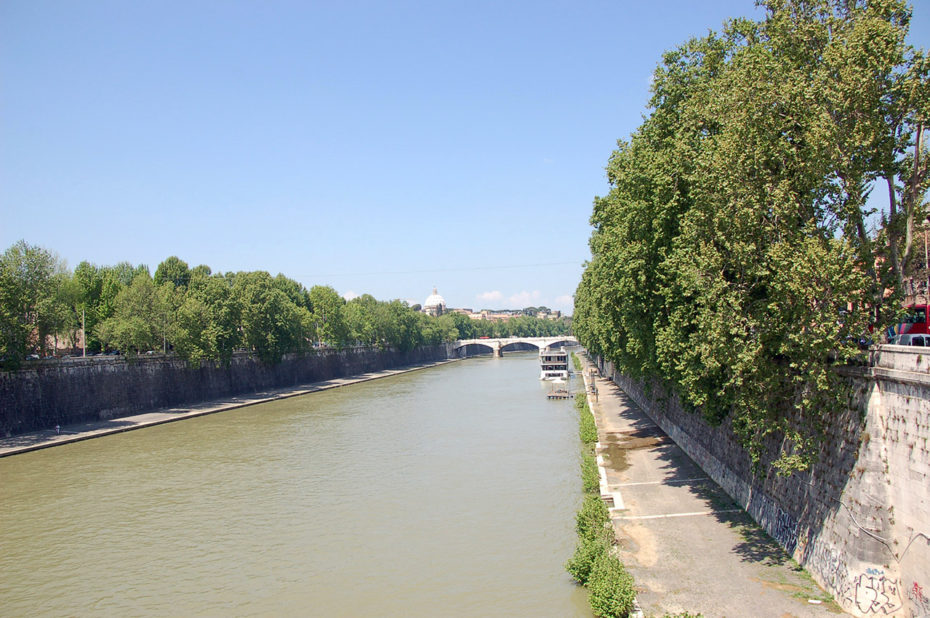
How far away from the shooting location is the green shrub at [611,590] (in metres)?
13.8

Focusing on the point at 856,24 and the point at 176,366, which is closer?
the point at 856,24

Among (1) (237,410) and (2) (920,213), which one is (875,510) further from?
(1) (237,410)

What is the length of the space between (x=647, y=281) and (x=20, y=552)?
23898mm

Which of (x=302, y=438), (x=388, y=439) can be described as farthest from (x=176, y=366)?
(x=388, y=439)

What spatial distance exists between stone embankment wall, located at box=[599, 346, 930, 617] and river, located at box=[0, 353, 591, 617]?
5.62 meters

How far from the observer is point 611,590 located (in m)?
14.0

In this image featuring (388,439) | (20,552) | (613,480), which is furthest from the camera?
(388,439)

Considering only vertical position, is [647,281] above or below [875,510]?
above

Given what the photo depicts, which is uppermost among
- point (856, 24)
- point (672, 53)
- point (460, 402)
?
point (672, 53)

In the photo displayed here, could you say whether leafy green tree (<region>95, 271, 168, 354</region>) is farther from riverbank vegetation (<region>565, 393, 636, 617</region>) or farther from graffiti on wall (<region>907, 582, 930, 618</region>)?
graffiti on wall (<region>907, 582, 930, 618</region>)

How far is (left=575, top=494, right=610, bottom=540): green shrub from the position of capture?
17.8m

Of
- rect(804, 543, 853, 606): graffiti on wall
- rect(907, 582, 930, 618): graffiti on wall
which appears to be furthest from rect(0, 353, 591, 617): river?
rect(907, 582, 930, 618): graffiti on wall

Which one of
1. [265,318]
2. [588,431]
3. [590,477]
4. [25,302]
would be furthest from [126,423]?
[590,477]

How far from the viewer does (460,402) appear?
197 feet
